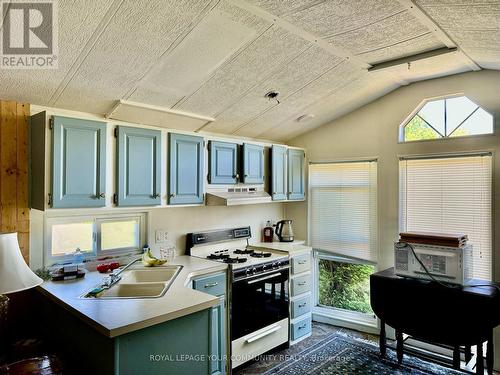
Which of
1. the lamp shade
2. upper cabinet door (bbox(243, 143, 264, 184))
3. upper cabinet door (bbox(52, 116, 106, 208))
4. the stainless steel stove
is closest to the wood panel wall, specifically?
upper cabinet door (bbox(52, 116, 106, 208))

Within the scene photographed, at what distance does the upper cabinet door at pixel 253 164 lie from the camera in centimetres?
348

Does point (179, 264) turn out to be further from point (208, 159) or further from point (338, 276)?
point (338, 276)

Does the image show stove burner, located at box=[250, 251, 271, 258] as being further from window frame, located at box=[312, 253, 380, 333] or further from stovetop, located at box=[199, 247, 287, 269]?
window frame, located at box=[312, 253, 380, 333]

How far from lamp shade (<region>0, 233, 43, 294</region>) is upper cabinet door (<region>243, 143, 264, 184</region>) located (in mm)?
2079

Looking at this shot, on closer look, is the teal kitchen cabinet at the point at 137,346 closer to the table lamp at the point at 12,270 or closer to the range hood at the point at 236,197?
the table lamp at the point at 12,270

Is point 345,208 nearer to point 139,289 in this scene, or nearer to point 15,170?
point 139,289

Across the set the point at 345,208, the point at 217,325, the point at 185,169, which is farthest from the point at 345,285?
the point at 185,169

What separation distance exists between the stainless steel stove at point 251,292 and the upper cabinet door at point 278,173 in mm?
672

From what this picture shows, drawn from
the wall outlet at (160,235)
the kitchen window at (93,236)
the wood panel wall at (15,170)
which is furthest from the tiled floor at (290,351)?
the wood panel wall at (15,170)

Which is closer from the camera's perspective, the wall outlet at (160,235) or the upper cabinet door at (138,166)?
the upper cabinet door at (138,166)

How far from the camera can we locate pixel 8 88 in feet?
7.30

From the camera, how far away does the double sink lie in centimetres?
231

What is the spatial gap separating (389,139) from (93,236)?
3.11 m

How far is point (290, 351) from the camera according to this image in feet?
11.1
